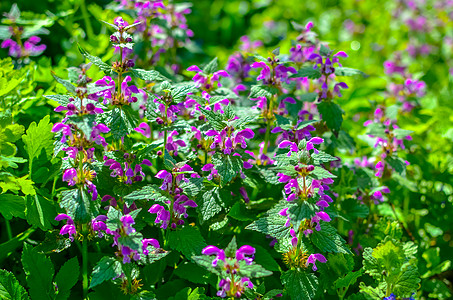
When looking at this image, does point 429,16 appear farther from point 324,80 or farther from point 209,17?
point 324,80

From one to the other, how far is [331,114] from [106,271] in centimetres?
150

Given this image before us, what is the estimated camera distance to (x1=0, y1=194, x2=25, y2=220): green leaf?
2.12 meters

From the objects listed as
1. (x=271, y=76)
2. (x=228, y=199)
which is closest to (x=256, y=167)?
(x=228, y=199)

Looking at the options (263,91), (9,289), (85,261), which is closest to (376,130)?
(263,91)

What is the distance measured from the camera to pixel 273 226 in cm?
204

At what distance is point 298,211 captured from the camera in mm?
1863

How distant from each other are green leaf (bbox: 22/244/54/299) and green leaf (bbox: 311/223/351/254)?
1.21m

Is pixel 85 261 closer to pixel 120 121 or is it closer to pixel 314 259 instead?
pixel 120 121

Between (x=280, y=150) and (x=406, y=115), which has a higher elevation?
(x=280, y=150)

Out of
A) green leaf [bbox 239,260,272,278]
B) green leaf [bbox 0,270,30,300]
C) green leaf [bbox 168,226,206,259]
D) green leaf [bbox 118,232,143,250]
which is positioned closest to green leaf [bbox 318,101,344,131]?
green leaf [bbox 168,226,206,259]

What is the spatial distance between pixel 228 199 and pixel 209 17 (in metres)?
4.69

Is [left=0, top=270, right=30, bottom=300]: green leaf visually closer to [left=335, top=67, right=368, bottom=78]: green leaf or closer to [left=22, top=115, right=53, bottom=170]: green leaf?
[left=22, top=115, right=53, bottom=170]: green leaf

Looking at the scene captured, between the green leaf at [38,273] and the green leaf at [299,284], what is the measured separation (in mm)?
1061

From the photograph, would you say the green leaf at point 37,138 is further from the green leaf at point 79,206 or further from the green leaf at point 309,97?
the green leaf at point 309,97
